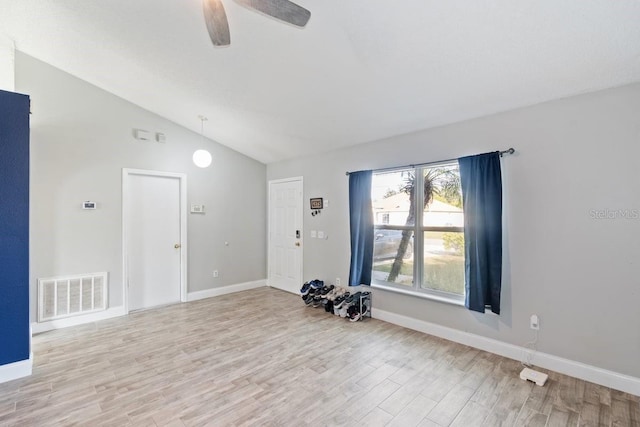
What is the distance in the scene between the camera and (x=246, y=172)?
571 cm

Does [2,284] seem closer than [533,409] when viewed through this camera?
No

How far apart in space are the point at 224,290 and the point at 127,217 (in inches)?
81.7

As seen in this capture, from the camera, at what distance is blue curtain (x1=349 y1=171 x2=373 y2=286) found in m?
4.11

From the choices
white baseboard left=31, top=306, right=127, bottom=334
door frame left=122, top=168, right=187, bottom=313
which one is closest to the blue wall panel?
white baseboard left=31, top=306, right=127, bottom=334

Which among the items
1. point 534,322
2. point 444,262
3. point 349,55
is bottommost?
point 534,322

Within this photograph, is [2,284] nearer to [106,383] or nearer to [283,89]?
[106,383]

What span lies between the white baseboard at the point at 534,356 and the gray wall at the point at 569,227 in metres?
0.06

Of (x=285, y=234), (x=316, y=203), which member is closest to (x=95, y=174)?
(x=285, y=234)

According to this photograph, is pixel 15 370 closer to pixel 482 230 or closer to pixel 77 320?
pixel 77 320

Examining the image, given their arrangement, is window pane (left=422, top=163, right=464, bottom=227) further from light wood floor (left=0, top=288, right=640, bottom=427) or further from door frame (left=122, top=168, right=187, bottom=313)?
door frame (left=122, top=168, right=187, bottom=313)

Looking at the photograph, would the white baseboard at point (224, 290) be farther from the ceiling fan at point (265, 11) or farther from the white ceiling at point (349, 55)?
the ceiling fan at point (265, 11)

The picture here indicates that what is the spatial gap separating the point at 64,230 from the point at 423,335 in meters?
4.89

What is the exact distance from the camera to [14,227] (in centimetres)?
257

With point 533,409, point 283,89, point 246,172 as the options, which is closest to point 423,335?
point 533,409
